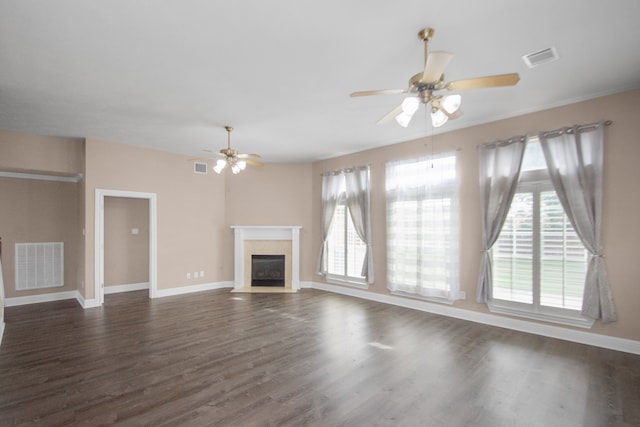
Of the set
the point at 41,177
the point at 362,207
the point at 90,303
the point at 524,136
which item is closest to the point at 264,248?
the point at 362,207

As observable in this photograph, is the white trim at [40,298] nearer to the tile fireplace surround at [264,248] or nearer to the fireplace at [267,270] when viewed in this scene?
the tile fireplace surround at [264,248]

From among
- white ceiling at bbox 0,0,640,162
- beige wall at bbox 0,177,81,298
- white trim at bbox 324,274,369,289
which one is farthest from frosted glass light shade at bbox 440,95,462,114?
beige wall at bbox 0,177,81,298

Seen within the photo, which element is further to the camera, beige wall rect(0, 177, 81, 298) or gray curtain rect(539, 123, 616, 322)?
beige wall rect(0, 177, 81, 298)

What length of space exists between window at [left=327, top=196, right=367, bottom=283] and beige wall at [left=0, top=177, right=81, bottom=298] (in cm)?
523

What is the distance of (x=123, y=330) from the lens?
13.6 ft

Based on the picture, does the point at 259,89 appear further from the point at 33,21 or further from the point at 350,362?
the point at 350,362

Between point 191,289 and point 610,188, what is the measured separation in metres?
7.33

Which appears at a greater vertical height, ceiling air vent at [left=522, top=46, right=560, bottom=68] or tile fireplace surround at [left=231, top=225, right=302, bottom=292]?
ceiling air vent at [left=522, top=46, right=560, bottom=68]

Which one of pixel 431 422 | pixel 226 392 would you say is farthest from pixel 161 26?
pixel 431 422

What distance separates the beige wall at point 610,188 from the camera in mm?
3375

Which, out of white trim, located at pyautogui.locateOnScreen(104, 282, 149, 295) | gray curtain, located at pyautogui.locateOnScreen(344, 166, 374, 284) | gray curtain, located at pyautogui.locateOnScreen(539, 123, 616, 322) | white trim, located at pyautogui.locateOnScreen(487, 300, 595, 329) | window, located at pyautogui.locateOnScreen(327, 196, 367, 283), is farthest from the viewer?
white trim, located at pyautogui.locateOnScreen(104, 282, 149, 295)

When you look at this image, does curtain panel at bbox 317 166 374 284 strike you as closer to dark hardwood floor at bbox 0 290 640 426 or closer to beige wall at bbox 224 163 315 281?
beige wall at bbox 224 163 315 281

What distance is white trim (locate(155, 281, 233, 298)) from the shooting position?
20.1 feet

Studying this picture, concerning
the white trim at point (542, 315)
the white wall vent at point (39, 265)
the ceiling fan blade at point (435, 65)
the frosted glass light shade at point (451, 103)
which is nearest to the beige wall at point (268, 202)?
the white wall vent at point (39, 265)
